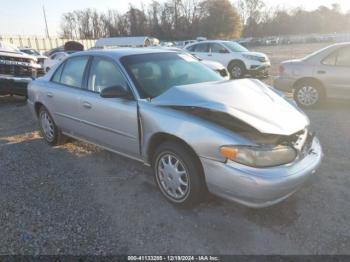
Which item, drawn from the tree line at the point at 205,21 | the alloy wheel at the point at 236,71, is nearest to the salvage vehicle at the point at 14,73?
the alloy wheel at the point at 236,71

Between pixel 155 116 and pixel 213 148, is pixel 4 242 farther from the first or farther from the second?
pixel 213 148

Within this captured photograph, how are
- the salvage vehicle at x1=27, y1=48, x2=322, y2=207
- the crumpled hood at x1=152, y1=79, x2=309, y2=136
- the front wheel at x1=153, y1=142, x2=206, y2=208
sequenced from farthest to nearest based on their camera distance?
the front wheel at x1=153, y1=142, x2=206, y2=208 → the crumpled hood at x1=152, y1=79, x2=309, y2=136 → the salvage vehicle at x1=27, y1=48, x2=322, y2=207

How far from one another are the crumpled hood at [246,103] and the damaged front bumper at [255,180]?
0.35 meters

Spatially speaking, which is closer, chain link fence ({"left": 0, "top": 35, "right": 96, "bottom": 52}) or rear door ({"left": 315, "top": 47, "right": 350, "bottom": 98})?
rear door ({"left": 315, "top": 47, "right": 350, "bottom": 98})

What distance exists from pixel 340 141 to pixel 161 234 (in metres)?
3.54

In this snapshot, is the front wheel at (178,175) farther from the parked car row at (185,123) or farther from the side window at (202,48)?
the side window at (202,48)

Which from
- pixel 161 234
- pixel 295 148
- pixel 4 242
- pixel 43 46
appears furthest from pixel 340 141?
pixel 43 46

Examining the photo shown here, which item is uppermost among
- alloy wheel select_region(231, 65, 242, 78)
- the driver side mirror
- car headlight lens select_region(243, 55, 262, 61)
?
the driver side mirror

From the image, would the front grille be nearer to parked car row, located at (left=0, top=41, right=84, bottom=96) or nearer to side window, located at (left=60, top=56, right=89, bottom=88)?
parked car row, located at (left=0, top=41, right=84, bottom=96)

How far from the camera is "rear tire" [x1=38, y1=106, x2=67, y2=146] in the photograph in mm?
5285

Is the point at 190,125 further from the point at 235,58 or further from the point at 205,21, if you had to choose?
the point at 205,21

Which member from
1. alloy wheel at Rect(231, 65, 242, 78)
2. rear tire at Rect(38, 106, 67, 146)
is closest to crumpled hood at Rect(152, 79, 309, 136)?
rear tire at Rect(38, 106, 67, 146)

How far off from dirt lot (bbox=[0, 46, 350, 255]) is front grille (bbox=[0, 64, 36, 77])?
5.69 meters

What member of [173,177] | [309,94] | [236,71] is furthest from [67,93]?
[236,71]
